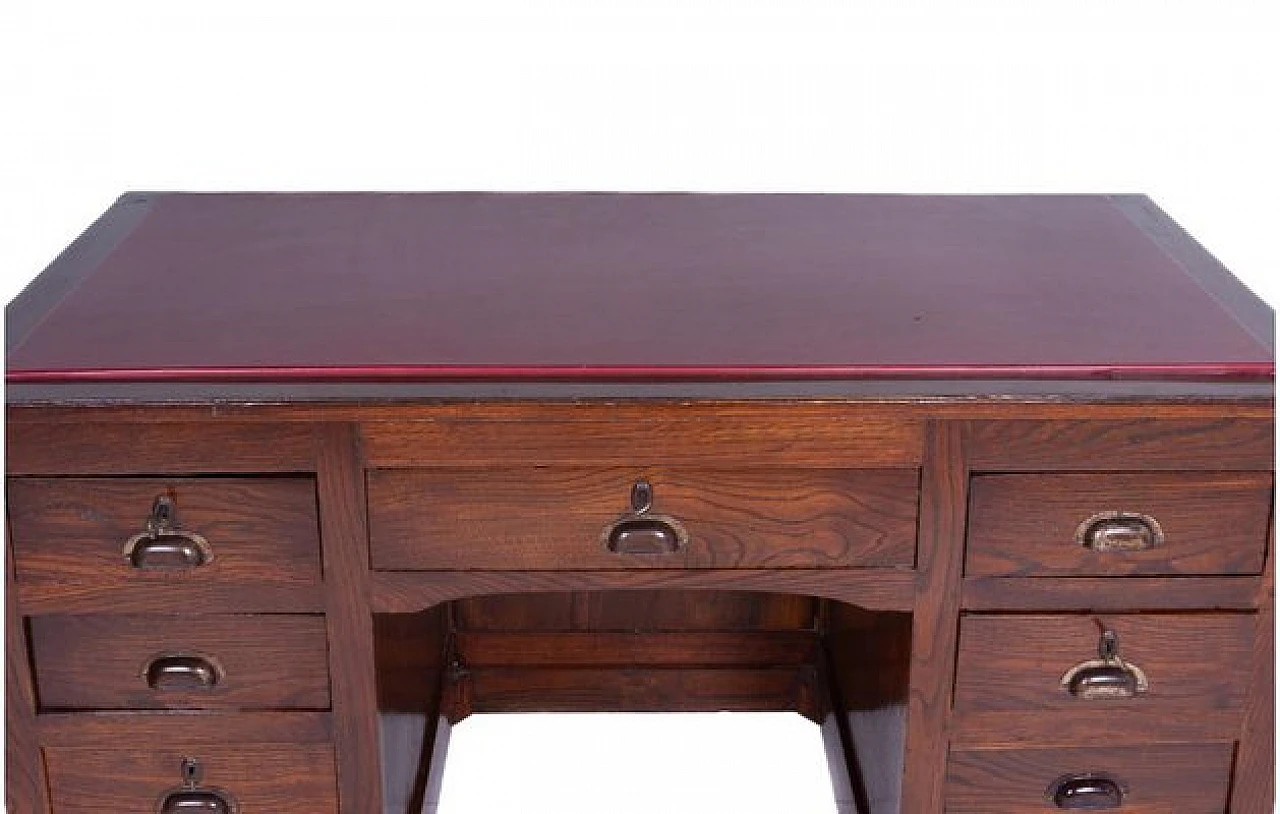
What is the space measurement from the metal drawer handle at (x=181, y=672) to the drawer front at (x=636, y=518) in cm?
25

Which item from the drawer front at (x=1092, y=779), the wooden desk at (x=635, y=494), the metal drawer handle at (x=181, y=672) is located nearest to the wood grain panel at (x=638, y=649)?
the wooden desk at (x=635, y=494)

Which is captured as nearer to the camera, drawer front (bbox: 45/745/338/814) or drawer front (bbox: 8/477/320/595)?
drawer front (bbox: 8/477/320/595)

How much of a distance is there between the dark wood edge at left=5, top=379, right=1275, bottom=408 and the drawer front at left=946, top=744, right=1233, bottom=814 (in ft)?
1.58

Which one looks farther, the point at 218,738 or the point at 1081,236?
the point at 1081,236

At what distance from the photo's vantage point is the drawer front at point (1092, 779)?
7.27ft

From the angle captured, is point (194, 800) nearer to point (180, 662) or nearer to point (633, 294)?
point (180, 662)

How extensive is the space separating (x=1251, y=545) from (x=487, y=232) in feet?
3.51

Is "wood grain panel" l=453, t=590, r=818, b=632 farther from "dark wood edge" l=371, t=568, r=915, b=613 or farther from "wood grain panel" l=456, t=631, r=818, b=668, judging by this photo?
"dark wood edge" l=371, t=568, r=915, b=613

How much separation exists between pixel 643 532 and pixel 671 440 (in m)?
0.12

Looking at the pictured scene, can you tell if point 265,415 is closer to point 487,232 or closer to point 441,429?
point 441,429

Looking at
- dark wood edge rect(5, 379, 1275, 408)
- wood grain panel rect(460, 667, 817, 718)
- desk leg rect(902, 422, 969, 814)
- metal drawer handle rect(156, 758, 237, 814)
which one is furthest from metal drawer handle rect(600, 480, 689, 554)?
wood grain panel rect(460, 667, 817, 718)

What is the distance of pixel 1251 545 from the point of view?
210 centimetres

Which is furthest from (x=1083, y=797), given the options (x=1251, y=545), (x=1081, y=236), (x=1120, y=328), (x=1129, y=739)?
(x=1081, y=236)

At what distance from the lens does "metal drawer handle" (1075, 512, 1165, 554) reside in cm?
207
